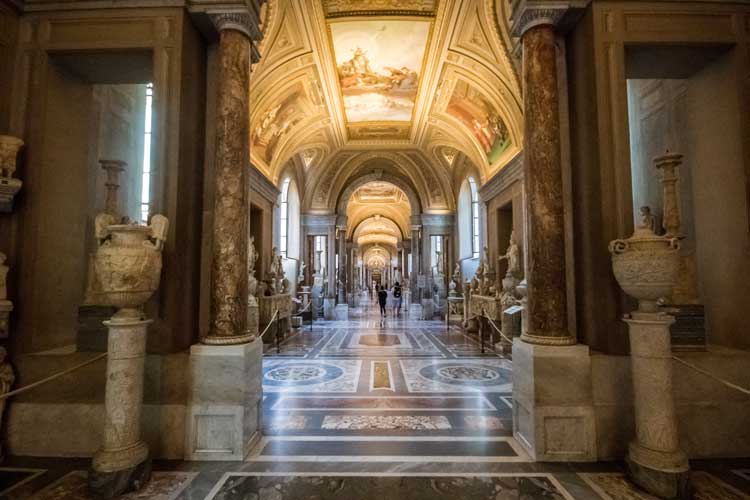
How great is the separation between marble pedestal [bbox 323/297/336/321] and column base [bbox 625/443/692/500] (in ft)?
47.0

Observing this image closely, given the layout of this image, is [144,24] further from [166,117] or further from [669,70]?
[669,70]

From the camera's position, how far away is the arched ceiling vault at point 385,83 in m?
8.05

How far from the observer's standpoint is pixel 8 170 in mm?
3799

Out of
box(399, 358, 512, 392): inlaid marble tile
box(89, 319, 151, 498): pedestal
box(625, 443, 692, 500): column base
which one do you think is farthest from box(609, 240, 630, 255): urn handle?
box(89, 319, 151, 498): pedestal

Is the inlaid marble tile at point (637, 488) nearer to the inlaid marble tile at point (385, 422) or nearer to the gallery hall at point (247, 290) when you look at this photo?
the gallery hall at point (247, 290)

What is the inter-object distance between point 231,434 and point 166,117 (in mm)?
3239

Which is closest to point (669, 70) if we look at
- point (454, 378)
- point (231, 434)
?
point (454, 378)

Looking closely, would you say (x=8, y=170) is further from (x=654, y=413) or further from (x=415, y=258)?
(x=415, y=258)

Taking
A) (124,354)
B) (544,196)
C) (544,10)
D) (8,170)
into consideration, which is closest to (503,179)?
(544,10)

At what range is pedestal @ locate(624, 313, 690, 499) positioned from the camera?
120 inches

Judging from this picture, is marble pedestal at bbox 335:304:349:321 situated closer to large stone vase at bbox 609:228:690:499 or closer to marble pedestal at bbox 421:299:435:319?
marble pedestal at bbox 421:299:435:319

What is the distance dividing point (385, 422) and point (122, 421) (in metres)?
2.74

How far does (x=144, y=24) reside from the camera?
13.3 ft

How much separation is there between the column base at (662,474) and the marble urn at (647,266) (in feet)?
3.83
